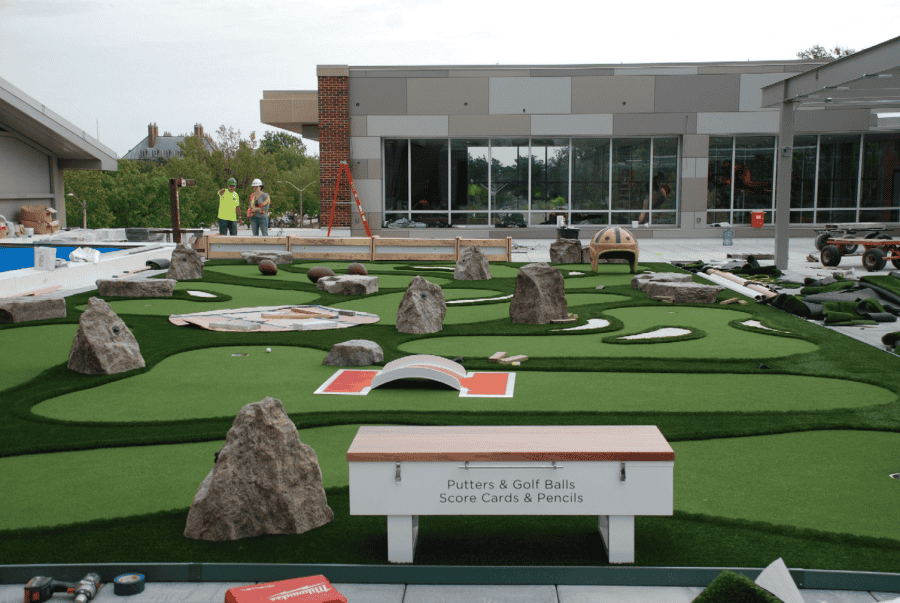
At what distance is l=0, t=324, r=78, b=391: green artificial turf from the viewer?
24.9ft

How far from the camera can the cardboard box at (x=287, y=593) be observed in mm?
3039

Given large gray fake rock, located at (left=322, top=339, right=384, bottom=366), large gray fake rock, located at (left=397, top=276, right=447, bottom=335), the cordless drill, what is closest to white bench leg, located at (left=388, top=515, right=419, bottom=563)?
the cordless drill

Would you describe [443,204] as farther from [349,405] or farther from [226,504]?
[226,504]

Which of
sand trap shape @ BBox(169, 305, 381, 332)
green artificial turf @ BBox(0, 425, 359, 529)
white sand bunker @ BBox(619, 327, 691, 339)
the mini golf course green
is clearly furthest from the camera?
sand trap shape @ BBox(169, 305, 381, 332)

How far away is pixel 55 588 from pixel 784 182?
1597cm

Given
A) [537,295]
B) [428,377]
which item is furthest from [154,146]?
[428,377]

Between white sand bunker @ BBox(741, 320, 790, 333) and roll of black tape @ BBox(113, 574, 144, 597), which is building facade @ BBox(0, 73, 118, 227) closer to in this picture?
white sand bunker @ BBox(741, 320, 790, 333)

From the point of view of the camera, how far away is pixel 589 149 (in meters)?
27.8

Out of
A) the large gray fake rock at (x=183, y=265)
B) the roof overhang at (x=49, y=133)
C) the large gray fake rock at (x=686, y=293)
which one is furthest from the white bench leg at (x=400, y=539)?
the roof overhang at (x=49, y=133)

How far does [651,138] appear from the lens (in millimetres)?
27656

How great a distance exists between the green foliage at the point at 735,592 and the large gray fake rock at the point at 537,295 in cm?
761

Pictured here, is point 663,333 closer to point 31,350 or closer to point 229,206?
point 31,350

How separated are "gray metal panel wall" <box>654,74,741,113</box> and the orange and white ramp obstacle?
21977 mm

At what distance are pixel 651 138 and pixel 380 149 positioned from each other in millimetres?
9065
